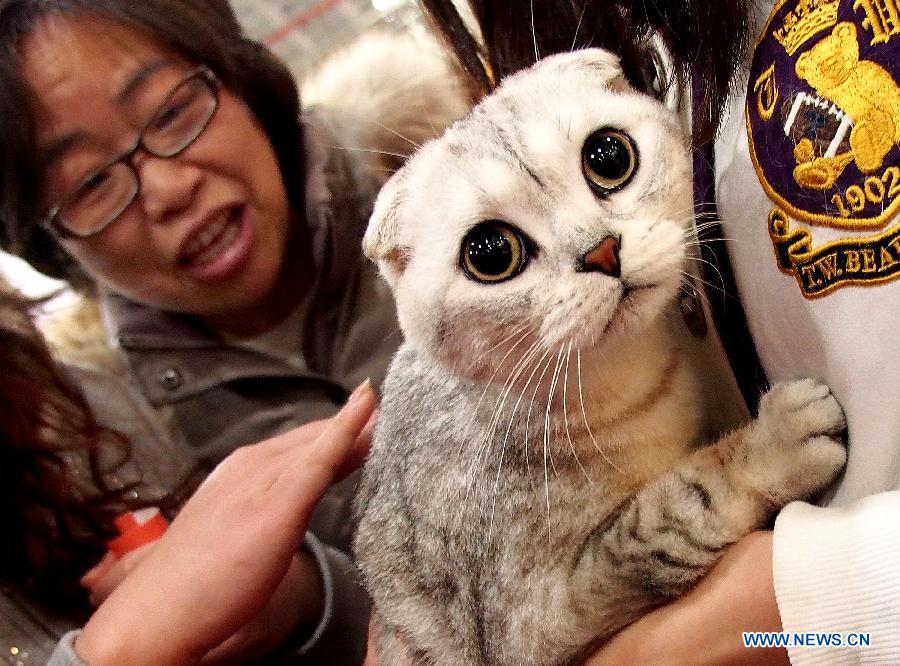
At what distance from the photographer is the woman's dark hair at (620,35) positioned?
66cm

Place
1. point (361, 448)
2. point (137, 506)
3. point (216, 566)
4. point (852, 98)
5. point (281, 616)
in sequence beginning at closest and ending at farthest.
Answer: point (852, 98) → point (216, 566) → point (361, 448) → point (281, 616) → point (137, 506)

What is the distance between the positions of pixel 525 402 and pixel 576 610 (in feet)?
0.82

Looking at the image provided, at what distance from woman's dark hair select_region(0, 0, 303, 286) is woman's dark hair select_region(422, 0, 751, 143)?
0.61 metres

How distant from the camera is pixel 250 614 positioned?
0.98 metres

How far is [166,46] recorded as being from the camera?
1.24 meters

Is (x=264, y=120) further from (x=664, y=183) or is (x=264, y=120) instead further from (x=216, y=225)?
(x=664, y=183)

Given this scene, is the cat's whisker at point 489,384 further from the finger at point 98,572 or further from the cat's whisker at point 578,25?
the finger at point 98,572

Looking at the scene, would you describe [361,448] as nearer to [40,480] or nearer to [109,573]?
[109,573]

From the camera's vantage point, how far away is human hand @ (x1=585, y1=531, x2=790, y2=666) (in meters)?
0.63

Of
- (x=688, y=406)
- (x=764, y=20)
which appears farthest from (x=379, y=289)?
(x=764, y=20)

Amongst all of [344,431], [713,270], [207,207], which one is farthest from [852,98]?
[207,207]

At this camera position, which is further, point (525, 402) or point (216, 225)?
point (216, 225)

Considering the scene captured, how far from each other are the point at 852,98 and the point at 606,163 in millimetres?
226

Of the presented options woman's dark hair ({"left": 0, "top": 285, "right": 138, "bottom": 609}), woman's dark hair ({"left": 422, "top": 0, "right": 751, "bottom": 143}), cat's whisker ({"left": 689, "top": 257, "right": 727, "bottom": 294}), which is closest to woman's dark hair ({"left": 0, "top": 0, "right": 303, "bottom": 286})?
woman's dark hair ({"left": 0, "top": 285, "right": 138, "bottom": 609})
